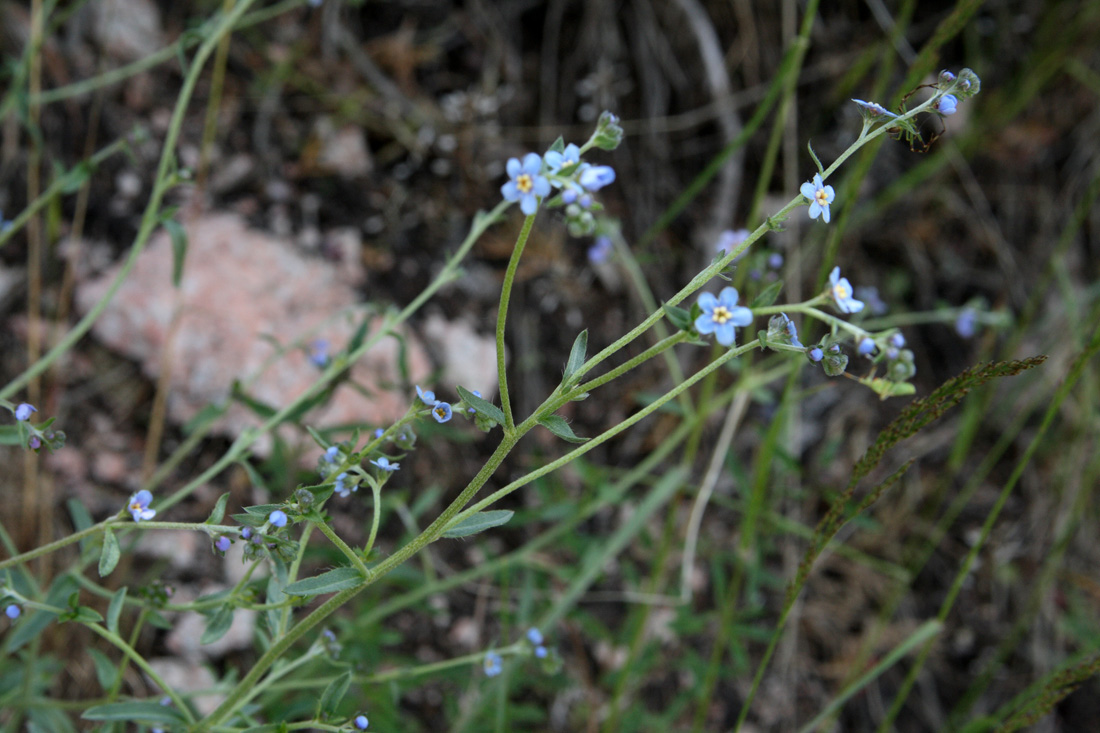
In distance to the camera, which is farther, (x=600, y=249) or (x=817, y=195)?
(x=600, y=249)

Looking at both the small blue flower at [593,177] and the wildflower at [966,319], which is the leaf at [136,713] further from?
the wildflower at [966,319]

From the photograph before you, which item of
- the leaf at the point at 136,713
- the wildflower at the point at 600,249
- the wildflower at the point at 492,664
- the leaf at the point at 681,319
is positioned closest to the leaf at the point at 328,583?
the leaf at the point at 136,713

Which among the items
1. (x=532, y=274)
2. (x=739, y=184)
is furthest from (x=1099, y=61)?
(x=532, y=274)

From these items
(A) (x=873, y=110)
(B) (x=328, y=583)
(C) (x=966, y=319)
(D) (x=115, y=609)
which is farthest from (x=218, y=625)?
(C) (x=966, y=319)

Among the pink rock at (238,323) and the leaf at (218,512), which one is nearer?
the leaf at (218,512)

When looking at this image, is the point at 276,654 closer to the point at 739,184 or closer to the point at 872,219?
the point at 739,184

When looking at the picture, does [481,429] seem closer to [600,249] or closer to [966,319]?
[600,249]
